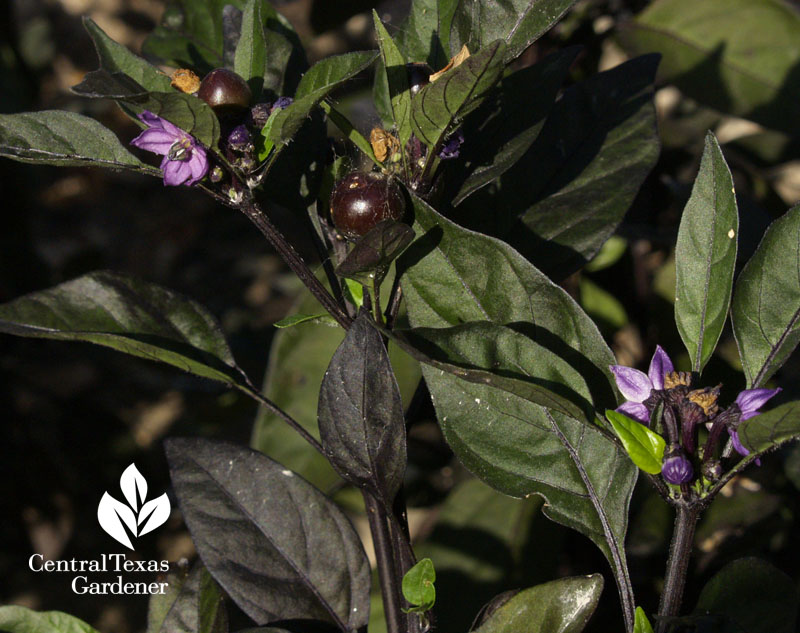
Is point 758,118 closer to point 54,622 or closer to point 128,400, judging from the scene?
point 54,622

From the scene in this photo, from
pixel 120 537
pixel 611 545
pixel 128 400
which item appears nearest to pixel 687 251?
pixel 611 545

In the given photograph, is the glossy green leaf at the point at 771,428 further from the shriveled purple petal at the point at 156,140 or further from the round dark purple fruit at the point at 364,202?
the shriveled purple petal at the point at 156,140

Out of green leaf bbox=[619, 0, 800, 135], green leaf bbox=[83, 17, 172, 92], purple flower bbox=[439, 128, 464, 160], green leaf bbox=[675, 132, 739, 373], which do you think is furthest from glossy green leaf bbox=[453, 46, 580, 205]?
green leaf bbox=[619, 0, 800, 135]

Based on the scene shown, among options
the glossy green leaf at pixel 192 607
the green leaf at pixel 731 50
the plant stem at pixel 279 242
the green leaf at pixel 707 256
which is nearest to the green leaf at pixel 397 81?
the plant stem at pixel 279 242

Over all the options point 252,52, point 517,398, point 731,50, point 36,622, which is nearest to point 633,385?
point 517,398

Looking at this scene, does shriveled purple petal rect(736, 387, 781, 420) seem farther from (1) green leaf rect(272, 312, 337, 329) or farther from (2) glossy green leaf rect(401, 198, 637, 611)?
(1) green leaf rect(272, 312, 337, 329)

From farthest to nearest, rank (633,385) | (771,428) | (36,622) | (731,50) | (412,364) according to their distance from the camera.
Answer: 1. (731,50)
2. (412,364)
3. (36,622)
4. (633,385)
5. (771,428)

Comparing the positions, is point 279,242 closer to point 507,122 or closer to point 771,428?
point 507,122
